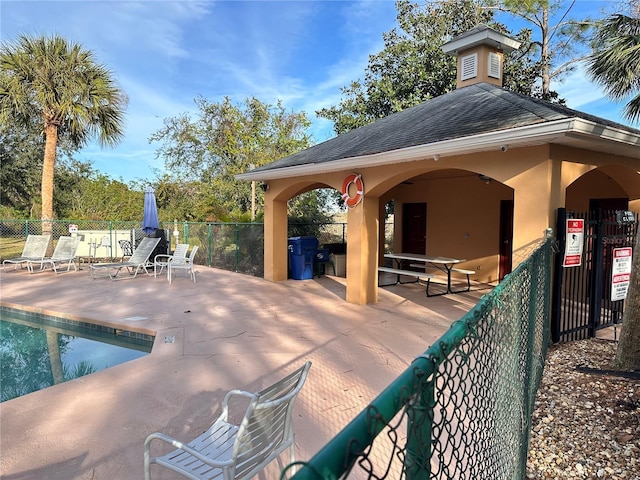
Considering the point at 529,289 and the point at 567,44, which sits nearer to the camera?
the point at 529,289

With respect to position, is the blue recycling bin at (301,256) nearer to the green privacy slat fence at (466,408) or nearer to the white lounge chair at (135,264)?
the white lounge chair at (135,264)

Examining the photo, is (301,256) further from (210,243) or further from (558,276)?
(558,276)

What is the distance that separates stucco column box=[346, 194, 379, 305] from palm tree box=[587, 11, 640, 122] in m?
6.98

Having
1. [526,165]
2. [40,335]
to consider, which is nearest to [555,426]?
[526,165]

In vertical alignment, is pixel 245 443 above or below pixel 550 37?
below

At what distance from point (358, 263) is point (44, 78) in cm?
1318

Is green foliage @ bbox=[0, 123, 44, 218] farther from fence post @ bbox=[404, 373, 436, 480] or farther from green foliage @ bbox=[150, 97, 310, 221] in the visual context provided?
fence post @ bbox=[404, 373, 436, 480]

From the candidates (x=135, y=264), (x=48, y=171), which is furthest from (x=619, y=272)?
(x=48, y=171)

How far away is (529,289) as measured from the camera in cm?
328

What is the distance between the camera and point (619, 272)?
6.05 m

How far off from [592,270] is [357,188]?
181 inches

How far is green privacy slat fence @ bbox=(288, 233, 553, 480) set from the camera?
845 mm

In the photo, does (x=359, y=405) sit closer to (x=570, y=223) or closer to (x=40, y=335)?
(x=570, y=223)

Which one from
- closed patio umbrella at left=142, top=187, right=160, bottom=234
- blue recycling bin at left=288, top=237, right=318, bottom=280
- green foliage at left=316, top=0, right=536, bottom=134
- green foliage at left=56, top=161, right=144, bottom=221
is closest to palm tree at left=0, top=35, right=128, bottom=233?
closed patio umbrella at left=142, top=187, right=160, bottom=234
